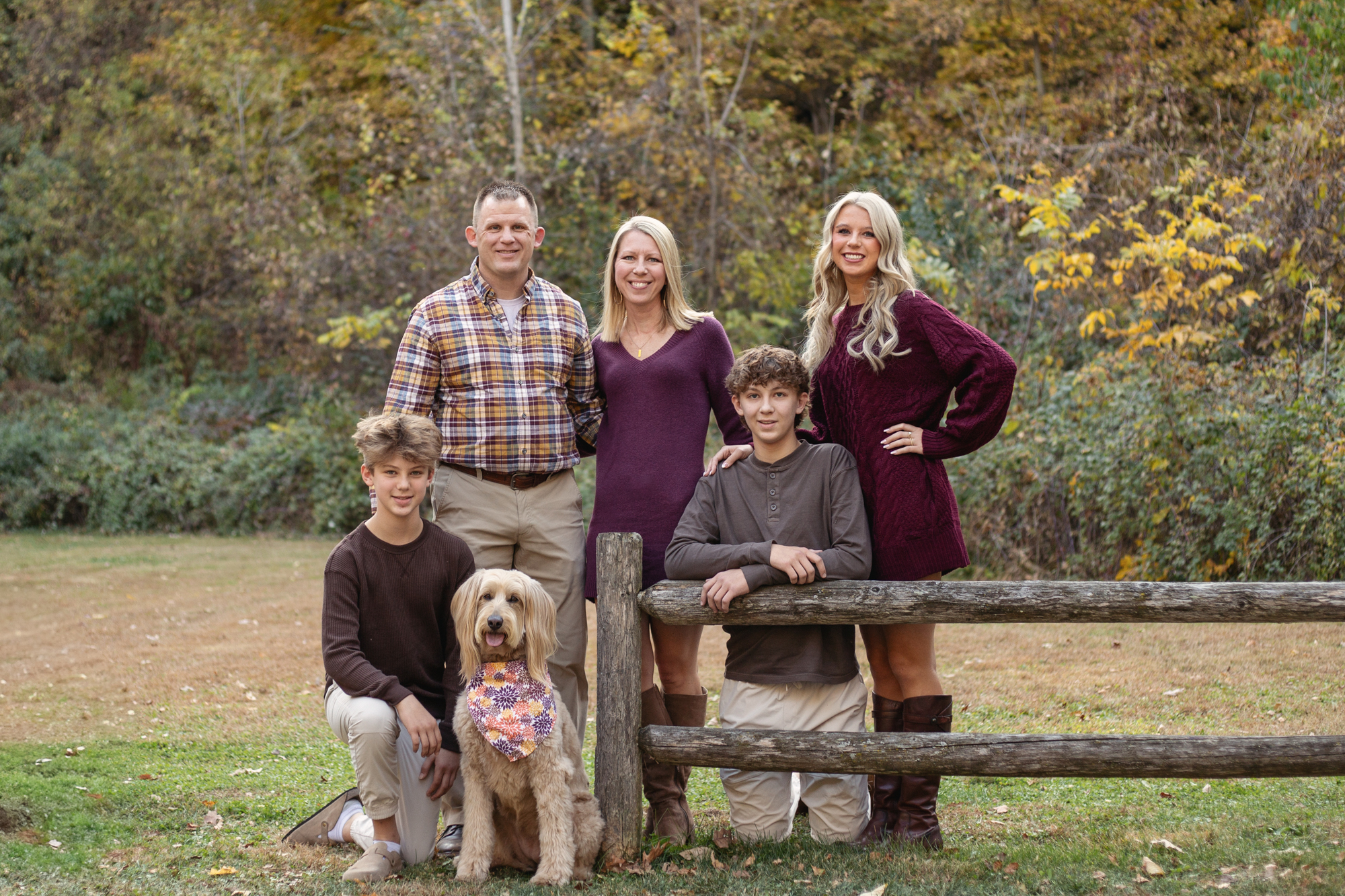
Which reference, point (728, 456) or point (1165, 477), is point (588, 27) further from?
point (728, 456)

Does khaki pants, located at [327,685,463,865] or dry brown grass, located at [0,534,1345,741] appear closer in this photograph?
khaki pants, located at [327,685,463,865]

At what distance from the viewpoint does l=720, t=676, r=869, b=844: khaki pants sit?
4.24 meters

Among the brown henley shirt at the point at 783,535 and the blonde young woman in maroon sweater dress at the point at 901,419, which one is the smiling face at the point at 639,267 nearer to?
the blonde young woman in maroon sweater dress at the point at 901,419

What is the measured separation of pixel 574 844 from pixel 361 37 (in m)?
18.4

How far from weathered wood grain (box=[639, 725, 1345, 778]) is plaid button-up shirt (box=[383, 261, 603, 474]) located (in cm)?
127

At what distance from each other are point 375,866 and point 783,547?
1759mm

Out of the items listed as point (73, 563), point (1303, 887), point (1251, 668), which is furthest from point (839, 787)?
point (73, 563)

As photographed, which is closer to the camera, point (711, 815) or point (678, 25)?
point (711, 815)

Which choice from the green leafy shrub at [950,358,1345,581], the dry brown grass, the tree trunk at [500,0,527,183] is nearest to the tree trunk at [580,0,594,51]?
the tree trunk at [500,0,527,183]

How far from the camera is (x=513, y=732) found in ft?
12.9

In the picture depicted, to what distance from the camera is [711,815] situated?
4977mm

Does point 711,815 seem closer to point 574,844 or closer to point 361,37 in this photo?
point 574,844

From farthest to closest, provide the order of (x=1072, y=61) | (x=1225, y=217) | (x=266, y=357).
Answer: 1. (x=266, y=357)
2. (x=1072, y=61)
3. (x=1225, y=217)

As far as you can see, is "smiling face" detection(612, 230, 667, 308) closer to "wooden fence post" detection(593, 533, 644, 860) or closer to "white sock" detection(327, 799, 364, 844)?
"wooden fence post" detection(593, 533, 644, 860)
